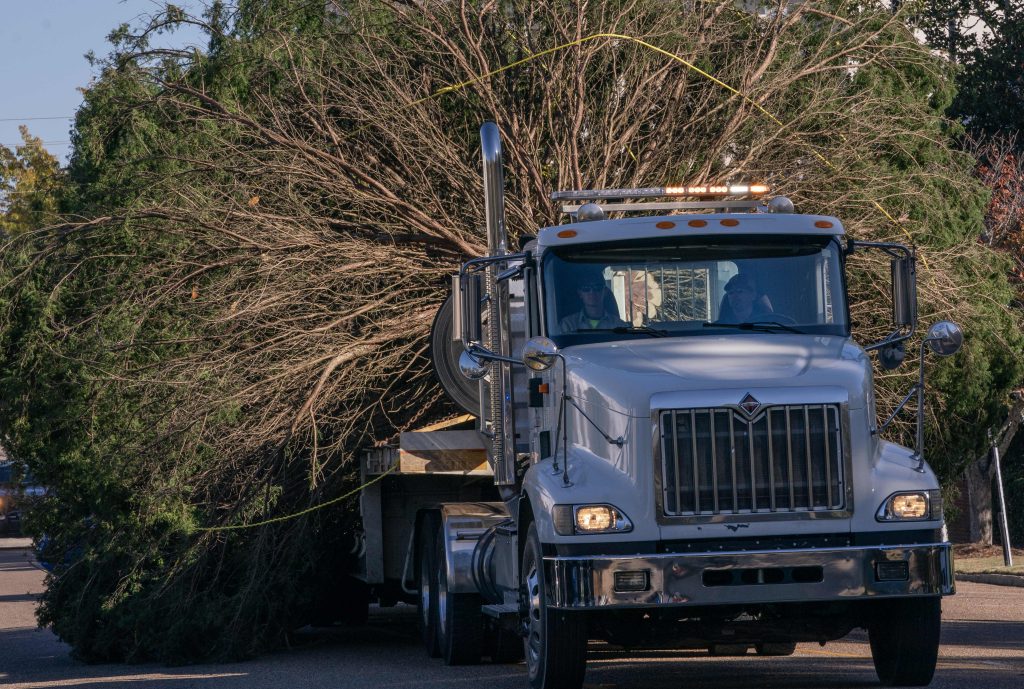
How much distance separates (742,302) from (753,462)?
1.49 m

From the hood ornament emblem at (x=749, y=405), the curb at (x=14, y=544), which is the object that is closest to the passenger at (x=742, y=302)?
the hood ornament emblem at (x=749, y=405)

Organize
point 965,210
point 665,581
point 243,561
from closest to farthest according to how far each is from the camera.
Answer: point 665,581 → point 243,561 → point 965,210

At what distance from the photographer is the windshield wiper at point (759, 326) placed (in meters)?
9.38

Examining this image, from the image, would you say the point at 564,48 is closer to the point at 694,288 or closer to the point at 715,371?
the point at 694,288

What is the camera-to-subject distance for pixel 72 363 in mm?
14430

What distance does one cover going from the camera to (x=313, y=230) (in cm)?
1493

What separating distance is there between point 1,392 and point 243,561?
3.11 meters

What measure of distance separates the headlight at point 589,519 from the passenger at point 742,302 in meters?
1.71

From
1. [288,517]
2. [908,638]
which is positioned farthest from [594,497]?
[288,517]

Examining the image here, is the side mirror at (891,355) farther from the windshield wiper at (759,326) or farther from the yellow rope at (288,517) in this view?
the yellow rope at (288,517)

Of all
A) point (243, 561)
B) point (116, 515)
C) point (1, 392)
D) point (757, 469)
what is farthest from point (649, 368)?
point (1, 392)

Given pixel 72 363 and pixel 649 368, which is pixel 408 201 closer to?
pixel 72 363

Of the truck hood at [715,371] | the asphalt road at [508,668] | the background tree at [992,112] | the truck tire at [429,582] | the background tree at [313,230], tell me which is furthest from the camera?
the background tree at [992,112]

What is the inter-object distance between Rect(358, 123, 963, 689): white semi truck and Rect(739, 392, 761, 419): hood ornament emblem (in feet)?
0.04
